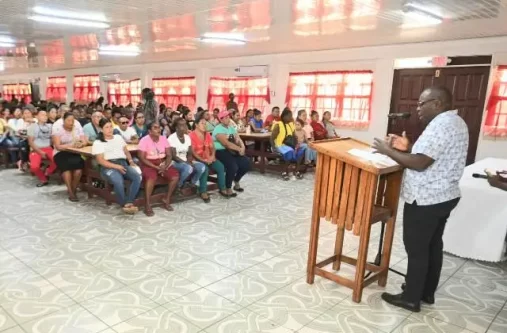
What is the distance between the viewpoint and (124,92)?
13.4m

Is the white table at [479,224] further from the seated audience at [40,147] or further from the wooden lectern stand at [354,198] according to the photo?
the seated audience at [40,147]

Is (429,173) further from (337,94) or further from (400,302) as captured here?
(337,94)

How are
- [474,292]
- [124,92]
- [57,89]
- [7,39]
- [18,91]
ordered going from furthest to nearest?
[18,91] → [57,89] → [124,92] → [7,39] → [474,292]

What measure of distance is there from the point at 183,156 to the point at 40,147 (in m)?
2.29

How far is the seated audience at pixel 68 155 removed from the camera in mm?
4758

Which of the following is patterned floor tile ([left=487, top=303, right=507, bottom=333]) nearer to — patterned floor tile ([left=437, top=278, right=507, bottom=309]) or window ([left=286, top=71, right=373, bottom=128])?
patterned floor tile ([left=437, top=278, right=507, bottom=309])

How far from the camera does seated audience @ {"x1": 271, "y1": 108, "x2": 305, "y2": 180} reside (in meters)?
6.39

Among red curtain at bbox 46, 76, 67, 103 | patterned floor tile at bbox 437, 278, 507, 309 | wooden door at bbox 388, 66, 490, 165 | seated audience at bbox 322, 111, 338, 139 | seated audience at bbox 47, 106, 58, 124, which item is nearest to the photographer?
patterned floor tile at bbox 437, 278, 507, 309

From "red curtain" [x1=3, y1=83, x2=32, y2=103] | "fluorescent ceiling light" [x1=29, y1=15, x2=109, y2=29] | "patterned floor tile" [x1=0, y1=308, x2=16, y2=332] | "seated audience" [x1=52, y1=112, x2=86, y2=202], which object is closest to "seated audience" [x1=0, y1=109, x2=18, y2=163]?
"seated audience" [x1=52, y1=112, x2=86, y2=202]

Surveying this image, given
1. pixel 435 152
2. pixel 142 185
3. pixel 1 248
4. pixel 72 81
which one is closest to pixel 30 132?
pixel 142 185

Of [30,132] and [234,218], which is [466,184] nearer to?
[234,218]

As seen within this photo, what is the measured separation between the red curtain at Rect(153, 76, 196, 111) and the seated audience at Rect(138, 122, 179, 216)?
7108 millimetres

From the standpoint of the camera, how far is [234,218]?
4.22 m

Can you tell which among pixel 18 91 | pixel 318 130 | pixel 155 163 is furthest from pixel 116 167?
pixel 18 91
